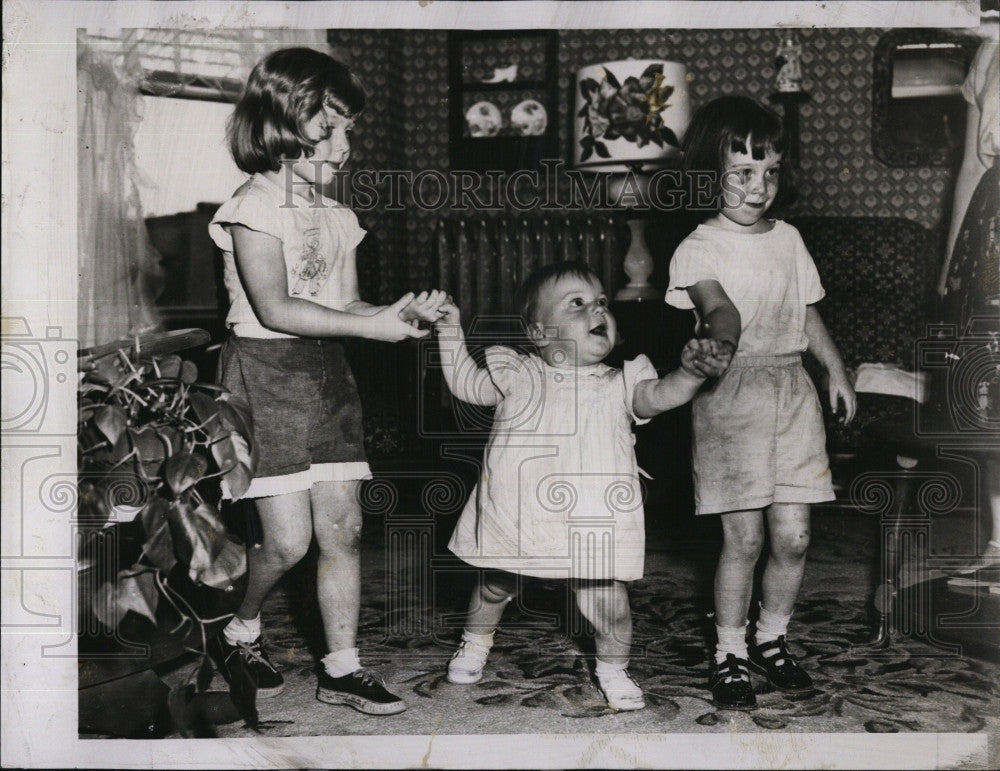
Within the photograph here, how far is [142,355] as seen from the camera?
3.70 feet

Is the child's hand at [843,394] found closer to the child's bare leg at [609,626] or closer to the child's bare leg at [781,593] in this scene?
the child's bare leg at [781,593]

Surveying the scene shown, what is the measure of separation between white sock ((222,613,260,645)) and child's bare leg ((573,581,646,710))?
41 centimetres

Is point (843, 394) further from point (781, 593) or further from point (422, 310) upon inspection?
point (422, 310)

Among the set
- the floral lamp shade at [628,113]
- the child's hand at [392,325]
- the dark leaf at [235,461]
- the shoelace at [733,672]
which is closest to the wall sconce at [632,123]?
the floral lamp shade at [628,113]

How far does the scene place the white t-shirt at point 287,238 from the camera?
1.16 meters

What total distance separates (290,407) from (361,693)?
35cm

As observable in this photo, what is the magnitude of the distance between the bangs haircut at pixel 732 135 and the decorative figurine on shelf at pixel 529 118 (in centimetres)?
131

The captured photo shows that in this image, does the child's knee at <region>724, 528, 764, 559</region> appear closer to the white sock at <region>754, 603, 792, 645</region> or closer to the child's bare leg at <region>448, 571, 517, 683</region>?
the white sock at <region>754, 603, 792, 645</region>

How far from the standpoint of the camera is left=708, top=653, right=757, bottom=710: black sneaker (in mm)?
1173

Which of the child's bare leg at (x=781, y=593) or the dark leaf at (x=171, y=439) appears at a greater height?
the dark leaf at (x=171, y=439)

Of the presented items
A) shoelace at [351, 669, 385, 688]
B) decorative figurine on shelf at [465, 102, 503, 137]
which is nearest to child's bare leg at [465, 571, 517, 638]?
shoelace at [351, 669, 385, 688]

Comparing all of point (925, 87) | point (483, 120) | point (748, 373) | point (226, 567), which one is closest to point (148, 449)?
point (226, 567)

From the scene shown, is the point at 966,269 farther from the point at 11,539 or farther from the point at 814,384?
the point at 11,539

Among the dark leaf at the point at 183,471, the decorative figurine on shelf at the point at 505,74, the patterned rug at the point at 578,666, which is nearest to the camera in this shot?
the dark leaf at the point at 183,471
